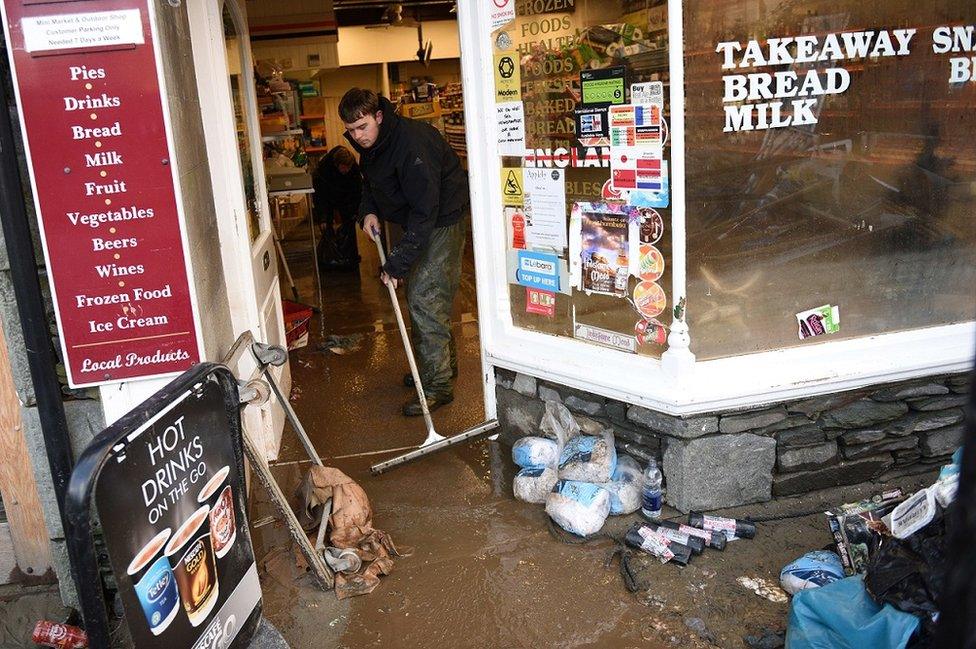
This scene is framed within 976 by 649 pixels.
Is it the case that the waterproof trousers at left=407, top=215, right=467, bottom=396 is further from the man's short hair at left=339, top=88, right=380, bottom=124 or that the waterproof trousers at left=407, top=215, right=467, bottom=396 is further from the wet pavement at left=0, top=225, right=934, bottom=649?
the man's short hair at left=339, top=88, right=380, bottom=124

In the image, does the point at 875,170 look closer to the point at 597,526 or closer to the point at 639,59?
the point at 639,59

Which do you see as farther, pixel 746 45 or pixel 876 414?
pixel 876 414

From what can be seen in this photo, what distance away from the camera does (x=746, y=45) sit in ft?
12.2

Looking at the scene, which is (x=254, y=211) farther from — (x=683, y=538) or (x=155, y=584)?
(x=155, y=584)

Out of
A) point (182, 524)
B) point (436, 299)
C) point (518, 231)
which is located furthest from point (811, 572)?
point (436, 299)

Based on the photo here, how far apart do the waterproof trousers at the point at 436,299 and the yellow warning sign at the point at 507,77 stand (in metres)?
1.37

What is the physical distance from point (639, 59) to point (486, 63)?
37.9 inches

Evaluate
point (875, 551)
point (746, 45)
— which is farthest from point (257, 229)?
point (875, 551)

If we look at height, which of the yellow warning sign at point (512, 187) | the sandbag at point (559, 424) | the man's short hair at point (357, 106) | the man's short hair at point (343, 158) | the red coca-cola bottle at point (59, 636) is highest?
the man's short hair at point (357, 106)

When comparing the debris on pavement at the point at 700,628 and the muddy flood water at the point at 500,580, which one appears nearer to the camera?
the debris on pavement at the point at 700,628

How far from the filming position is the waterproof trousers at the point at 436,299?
565 centimetres

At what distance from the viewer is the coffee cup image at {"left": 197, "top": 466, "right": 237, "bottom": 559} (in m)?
2.76

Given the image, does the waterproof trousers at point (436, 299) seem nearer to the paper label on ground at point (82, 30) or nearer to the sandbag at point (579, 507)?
the sandbag at point (579, 507)

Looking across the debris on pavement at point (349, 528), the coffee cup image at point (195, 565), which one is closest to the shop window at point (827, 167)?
the debris on pavement at point (349, 528)
